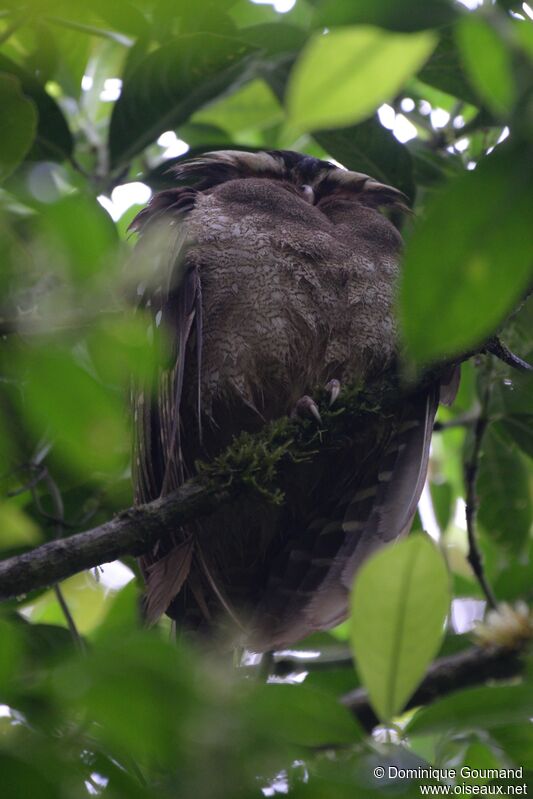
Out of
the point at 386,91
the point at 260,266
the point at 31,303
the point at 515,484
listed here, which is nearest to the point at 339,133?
the point at 260,266

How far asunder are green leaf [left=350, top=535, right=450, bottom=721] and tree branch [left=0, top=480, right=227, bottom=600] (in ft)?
4.08

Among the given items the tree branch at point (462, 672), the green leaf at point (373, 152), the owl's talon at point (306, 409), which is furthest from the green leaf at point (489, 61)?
the green leaf at point (373, 152)

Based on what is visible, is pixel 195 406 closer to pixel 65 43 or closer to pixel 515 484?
pixel 515 484

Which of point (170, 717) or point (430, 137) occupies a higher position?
point (170, 717)

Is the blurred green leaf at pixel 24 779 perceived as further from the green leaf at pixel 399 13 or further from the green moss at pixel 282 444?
the green moss at pixel 282 444

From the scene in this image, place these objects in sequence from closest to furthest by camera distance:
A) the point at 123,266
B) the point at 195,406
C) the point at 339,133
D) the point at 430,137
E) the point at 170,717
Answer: the point at 170,717
the point at 123,266
the point at 195,406
the point at 339,133
the point at 430,137

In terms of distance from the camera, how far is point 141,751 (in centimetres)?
112

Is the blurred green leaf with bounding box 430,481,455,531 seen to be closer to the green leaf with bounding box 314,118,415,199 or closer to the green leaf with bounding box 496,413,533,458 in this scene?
the green leaf with bounding box 496,413,533,458

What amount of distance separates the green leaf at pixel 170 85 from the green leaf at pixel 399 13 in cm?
251

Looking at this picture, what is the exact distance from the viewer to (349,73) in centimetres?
101

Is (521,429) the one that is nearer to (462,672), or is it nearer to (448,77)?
(462,672)

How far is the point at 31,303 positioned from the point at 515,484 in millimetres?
2702

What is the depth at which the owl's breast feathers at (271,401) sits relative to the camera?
3303mm

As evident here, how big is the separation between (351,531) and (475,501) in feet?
1.86
